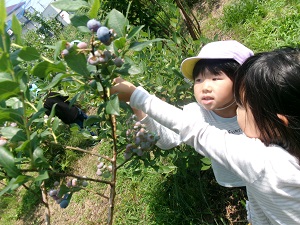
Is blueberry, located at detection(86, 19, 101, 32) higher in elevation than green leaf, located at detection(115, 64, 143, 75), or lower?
higher

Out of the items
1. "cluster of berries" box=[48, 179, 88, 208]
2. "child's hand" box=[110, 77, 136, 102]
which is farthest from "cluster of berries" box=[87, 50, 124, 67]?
"cluster of berries" box=[48, 179, 88, 208]

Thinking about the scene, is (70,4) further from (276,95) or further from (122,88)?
(276,95)

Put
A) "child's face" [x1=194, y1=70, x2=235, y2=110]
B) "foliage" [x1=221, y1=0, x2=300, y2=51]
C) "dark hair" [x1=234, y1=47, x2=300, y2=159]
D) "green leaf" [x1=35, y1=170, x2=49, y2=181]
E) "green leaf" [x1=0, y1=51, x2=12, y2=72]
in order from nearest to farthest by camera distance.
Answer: "green leaf" [x1=0, y1=51, x2=12, y2=72], "green leaf" [x1=35, y1=170, x2=49, y2=181], "dark hair" [x1=234, y1=47, x2=300, y2=159], "child's face" [x1=194, y1=70, x2=235, y2=110], "foliage" [x1=221, y1=0, x2=300, y2=51]

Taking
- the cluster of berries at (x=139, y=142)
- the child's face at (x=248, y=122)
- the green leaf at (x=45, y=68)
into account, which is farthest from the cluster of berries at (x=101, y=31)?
the child's face at (x=248, y=122)

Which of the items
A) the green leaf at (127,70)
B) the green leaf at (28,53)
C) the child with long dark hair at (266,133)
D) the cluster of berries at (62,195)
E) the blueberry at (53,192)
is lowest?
the child with long dark hair at (266,133)

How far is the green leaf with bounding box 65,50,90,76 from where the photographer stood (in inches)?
28.4

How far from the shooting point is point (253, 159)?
93 centimetres

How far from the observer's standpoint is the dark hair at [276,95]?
89 centimetres

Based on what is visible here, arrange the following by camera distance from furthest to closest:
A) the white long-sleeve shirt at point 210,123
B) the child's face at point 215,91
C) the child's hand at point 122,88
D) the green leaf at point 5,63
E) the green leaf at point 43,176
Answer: the white long-sleeve shirt at point 210,123, the child's face at point 215,91, the child's hand at point 122,88, the green leaf at point 43,176, the green leaf at point 5,63

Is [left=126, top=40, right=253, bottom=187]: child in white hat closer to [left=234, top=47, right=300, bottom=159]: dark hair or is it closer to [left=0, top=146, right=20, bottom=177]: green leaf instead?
[left=234, top=47, right=300, bottom=159]: dark hair

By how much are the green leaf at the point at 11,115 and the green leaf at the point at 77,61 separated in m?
0.17

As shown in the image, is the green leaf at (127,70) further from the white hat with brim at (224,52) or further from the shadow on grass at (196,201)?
the shadow on grass at (196,201)

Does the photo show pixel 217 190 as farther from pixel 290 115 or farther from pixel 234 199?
pixel 290 115

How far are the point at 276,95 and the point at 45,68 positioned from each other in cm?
62
